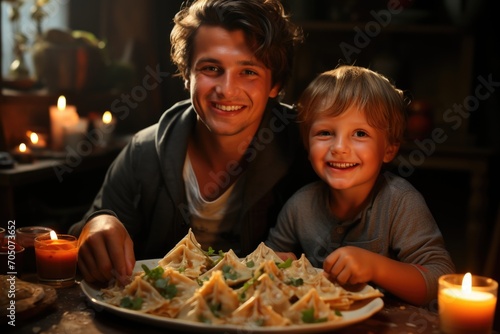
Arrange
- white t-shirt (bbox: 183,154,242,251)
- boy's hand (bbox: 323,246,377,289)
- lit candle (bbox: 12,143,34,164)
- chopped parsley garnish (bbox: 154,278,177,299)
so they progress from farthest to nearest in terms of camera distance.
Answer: lit candle (bbox: 12,143,34,164), white t-shirt (bbox: 183,154,242,251), boy's hand (bbox: 323,246,377,289), chopped parsley garnish (bbox: 154,278,177,299)

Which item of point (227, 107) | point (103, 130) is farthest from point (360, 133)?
point (103, 130)

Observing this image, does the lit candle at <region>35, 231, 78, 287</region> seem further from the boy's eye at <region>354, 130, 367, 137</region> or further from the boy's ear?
the boy's ear

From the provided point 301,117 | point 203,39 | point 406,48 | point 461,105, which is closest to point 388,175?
point 301,117

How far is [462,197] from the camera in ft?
14.4

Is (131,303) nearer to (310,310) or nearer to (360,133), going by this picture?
(310,310)

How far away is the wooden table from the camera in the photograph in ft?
4.33

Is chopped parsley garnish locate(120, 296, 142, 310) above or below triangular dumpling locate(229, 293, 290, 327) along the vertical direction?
below

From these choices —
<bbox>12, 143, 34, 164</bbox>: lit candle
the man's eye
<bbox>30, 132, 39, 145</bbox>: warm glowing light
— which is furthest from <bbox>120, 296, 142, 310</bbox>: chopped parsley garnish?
<bbox>30, 132, 39, 145</bbox>: warm glowing light

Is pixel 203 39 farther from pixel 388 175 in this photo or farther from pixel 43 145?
pixel 43 145

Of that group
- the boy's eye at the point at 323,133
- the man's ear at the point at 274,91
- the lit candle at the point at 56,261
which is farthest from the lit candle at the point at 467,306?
the man's ear at the point at 274,91

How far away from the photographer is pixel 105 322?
1355mm

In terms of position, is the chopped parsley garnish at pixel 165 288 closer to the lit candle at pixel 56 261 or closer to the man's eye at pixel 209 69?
the lit candle at pixel 56 261

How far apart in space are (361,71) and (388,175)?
0.30 metres

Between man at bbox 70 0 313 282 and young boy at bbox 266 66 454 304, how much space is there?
181 millimetres
